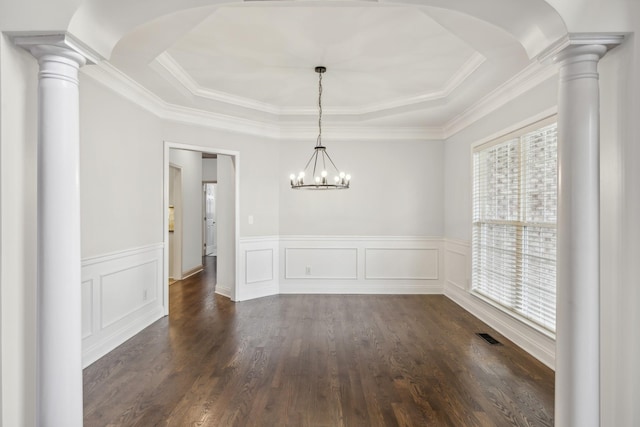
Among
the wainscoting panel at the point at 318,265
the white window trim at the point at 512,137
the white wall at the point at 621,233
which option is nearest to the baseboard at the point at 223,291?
the wainscoting panel at the point at 318,265

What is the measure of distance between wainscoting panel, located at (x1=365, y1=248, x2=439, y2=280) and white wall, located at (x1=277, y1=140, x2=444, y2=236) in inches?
12.3

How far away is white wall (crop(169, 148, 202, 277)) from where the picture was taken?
7.32m

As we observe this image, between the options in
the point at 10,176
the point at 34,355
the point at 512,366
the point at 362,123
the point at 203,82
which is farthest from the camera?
the point at 362,123

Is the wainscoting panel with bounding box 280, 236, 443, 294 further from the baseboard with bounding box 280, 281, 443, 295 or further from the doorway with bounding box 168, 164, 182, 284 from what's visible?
the doorway with bounding box 168, 164, 182, 284

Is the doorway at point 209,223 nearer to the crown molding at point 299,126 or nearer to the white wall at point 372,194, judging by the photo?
the white wall at point 372,194

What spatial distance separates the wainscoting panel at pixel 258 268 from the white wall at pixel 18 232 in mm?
3680

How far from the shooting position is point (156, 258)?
4.57 meters

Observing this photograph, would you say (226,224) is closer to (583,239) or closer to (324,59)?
(324,59)

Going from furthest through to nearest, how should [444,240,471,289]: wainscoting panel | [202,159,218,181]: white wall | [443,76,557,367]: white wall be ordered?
[202,159,218,181]: white wall, [444,240,471,289]: wainscoting panel, [443,76,557,367]: white wall

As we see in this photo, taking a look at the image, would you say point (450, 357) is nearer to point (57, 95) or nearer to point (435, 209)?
point (435, 209)

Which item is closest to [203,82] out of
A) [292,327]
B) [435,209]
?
[292,327]

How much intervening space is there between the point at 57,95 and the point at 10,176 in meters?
0.45

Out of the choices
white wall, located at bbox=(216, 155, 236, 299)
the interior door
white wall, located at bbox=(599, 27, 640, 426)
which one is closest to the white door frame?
white wall, located at bbox=(216, 155, 236, 299)

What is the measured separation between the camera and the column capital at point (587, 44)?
5.96ft
